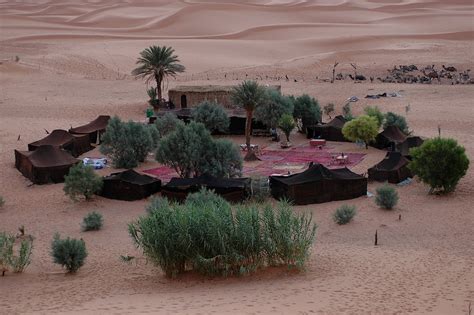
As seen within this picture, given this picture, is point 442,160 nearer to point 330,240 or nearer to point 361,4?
point 330,240

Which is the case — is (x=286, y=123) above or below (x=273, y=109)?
below

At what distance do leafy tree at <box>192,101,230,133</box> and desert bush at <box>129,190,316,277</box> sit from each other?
17.0m

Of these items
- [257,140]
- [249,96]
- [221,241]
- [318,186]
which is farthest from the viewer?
[257,140]

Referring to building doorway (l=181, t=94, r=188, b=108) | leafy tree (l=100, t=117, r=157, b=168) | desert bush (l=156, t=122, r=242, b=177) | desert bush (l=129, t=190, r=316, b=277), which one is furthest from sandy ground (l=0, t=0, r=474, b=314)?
leafy tree (l=100, t=117, r=157, b=168)

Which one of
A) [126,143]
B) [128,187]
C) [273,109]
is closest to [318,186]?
[128,187]

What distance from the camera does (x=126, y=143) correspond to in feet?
90.4

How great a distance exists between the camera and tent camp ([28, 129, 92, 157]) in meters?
29.1

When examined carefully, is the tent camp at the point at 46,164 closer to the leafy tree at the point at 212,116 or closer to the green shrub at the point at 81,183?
the green shrub at the point at 81,183

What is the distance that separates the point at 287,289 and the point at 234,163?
11264 mm

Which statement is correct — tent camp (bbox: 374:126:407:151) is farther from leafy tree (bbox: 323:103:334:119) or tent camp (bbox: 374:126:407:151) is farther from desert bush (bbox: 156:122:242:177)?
leafy tree (bbox: 323:103:334:119)

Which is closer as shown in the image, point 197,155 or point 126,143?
point 197,155

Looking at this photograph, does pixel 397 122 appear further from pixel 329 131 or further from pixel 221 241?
pixel 221 241

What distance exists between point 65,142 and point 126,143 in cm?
300

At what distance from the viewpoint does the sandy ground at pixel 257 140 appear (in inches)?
534
